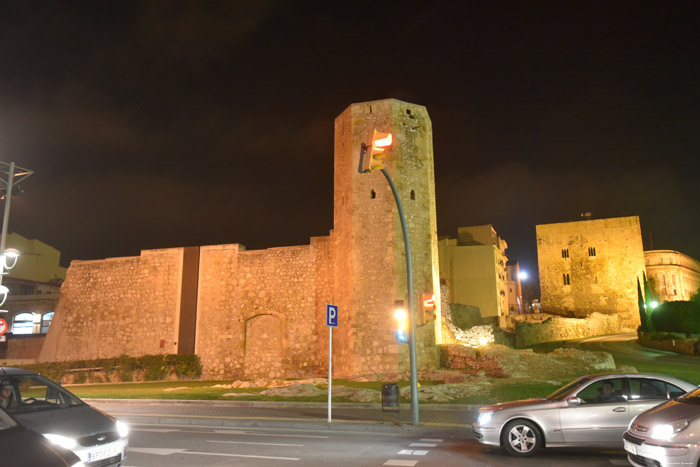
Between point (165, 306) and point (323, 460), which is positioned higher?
point (165, 306)

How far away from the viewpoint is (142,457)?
870 cm

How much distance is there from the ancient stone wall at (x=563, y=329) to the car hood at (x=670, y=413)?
4185 cm

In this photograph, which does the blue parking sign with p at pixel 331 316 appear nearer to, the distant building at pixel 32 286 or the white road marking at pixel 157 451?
the white road marking at pixel 157 451

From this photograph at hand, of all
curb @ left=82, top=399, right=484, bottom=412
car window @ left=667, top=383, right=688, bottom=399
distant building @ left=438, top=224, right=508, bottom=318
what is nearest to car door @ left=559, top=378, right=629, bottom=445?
car window @ left=667, top=383, right=688, bottom=399

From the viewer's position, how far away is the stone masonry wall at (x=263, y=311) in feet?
91.3

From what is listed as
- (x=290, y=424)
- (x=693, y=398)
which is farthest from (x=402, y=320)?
(x=693, y=398)

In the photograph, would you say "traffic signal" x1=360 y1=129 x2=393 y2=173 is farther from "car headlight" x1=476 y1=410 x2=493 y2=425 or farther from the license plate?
the license plate

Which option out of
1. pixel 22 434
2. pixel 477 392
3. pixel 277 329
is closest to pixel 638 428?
pixel 22 434

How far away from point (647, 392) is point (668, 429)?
255cm

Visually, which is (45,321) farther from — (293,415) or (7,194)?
(293,415)

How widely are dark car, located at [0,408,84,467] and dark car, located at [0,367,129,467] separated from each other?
7.10 feet

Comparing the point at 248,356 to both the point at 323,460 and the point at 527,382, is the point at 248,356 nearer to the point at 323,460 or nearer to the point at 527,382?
the point at 527,382

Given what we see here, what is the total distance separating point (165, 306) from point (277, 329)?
23.9 ft

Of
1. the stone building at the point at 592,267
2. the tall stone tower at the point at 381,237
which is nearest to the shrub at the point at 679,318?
the stone building at the point at 592,267
